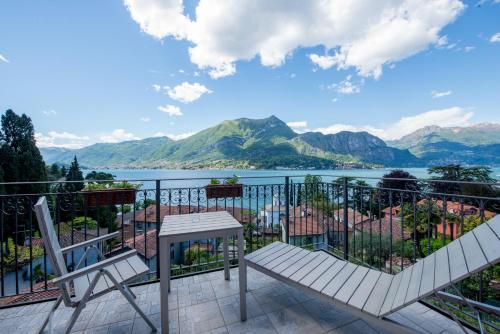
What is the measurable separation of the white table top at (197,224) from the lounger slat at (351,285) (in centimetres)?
113

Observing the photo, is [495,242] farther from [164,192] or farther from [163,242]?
[164,192]

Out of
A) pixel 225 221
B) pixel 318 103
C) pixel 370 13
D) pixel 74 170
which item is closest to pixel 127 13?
pixel 370 13

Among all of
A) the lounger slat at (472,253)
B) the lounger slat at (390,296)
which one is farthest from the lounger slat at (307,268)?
the lounger slat at (472,253)

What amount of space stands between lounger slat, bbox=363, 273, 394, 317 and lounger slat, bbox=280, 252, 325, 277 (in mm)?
661

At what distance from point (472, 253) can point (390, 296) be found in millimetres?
655

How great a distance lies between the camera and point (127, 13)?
6.71 metres

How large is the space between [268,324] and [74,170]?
33.8m

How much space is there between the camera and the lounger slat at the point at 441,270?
1.44 m

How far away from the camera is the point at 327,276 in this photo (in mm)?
2242

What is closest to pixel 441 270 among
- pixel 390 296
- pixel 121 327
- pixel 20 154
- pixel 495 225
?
pixel 390 296

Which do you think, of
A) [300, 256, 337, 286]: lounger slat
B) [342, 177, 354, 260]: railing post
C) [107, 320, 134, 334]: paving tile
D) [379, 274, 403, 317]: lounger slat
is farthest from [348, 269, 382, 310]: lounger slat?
[107, 320, 134, 334]: paving tile

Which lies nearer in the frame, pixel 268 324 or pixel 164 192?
pixel 268 324

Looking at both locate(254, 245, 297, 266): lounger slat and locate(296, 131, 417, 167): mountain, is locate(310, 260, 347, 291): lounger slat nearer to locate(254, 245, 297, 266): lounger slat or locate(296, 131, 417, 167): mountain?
locate(254, 245, 297, 266): lounger slat

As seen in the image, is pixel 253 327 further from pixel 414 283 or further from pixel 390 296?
A: pixel 414 283
